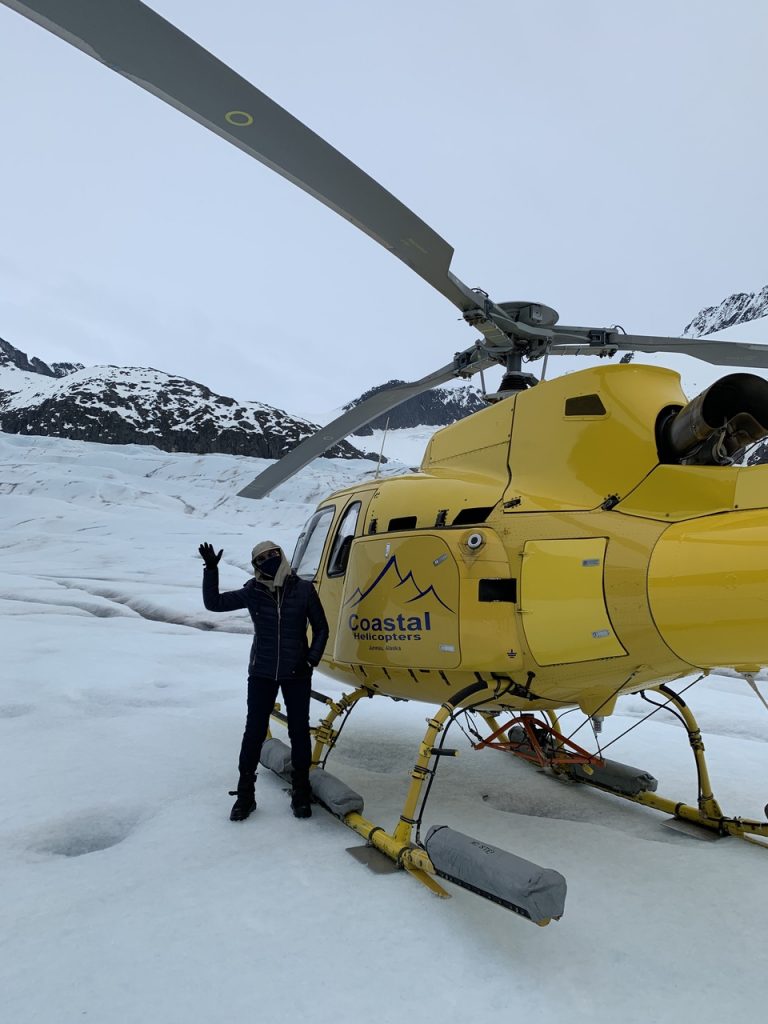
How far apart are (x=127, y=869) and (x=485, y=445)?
3.12 metres

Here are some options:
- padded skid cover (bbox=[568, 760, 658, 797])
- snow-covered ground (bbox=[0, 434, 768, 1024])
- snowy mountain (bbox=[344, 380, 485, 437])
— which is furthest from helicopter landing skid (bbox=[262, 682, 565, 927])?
snowy mountain (bbox=[344, 380, 485, 437])

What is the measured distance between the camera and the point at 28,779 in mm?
4285

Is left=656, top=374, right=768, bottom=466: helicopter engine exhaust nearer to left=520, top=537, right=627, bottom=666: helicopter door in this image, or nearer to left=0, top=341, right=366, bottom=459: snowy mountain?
left=520, top=537, right=627, bottom=666: helicopter door

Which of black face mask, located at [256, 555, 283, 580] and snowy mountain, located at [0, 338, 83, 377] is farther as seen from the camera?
snowy mountain, located at [0, 338, 83, 377]

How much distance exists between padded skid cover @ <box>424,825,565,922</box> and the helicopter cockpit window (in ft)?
7.57

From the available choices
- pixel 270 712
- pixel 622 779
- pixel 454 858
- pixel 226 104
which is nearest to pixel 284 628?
pixel 270 712

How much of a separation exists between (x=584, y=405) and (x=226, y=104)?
2334 mm

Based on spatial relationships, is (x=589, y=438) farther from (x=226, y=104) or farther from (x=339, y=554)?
(x=226, y=104)

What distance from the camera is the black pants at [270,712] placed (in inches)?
159

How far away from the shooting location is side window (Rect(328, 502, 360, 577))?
15.3ft

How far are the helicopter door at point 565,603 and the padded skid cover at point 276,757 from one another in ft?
6.96

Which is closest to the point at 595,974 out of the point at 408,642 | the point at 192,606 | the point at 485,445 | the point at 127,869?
the point at 408,642

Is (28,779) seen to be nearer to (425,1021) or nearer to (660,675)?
(425,1021)

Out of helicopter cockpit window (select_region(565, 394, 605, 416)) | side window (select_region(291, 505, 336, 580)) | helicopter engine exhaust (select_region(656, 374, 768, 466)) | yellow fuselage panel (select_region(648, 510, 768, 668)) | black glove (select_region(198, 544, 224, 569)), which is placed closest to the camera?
yellow fuselage panel (select_region(648, 510, 768, 668))
